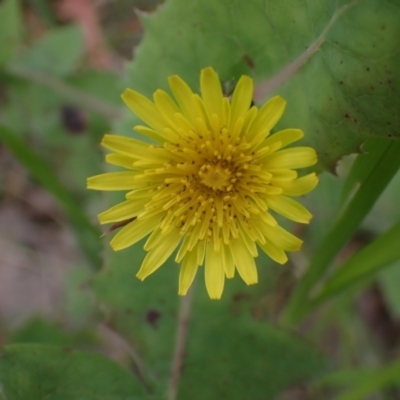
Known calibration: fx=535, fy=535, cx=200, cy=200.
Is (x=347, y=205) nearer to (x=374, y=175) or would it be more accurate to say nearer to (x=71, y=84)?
(x=374, y=175)

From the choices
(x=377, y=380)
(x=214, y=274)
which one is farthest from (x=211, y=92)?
(x=377, y=380)

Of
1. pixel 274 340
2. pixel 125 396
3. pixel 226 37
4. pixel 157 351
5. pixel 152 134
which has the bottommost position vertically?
pixel 125 396

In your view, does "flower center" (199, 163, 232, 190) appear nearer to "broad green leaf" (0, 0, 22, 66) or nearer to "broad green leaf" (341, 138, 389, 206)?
"broad green leaf" (341, 138, 389, 206)

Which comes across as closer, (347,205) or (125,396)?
(347,205)

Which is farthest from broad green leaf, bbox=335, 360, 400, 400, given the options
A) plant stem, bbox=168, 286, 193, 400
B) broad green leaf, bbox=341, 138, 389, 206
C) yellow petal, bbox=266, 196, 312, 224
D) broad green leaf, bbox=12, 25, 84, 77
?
broad green leaf, bbox=12, 25, 84, 77

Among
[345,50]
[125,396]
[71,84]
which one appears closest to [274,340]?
[125,396]

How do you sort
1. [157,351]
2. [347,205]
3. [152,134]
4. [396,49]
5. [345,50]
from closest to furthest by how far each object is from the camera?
[396,49], [345,50], [152,134], [347,205], [157,351]
